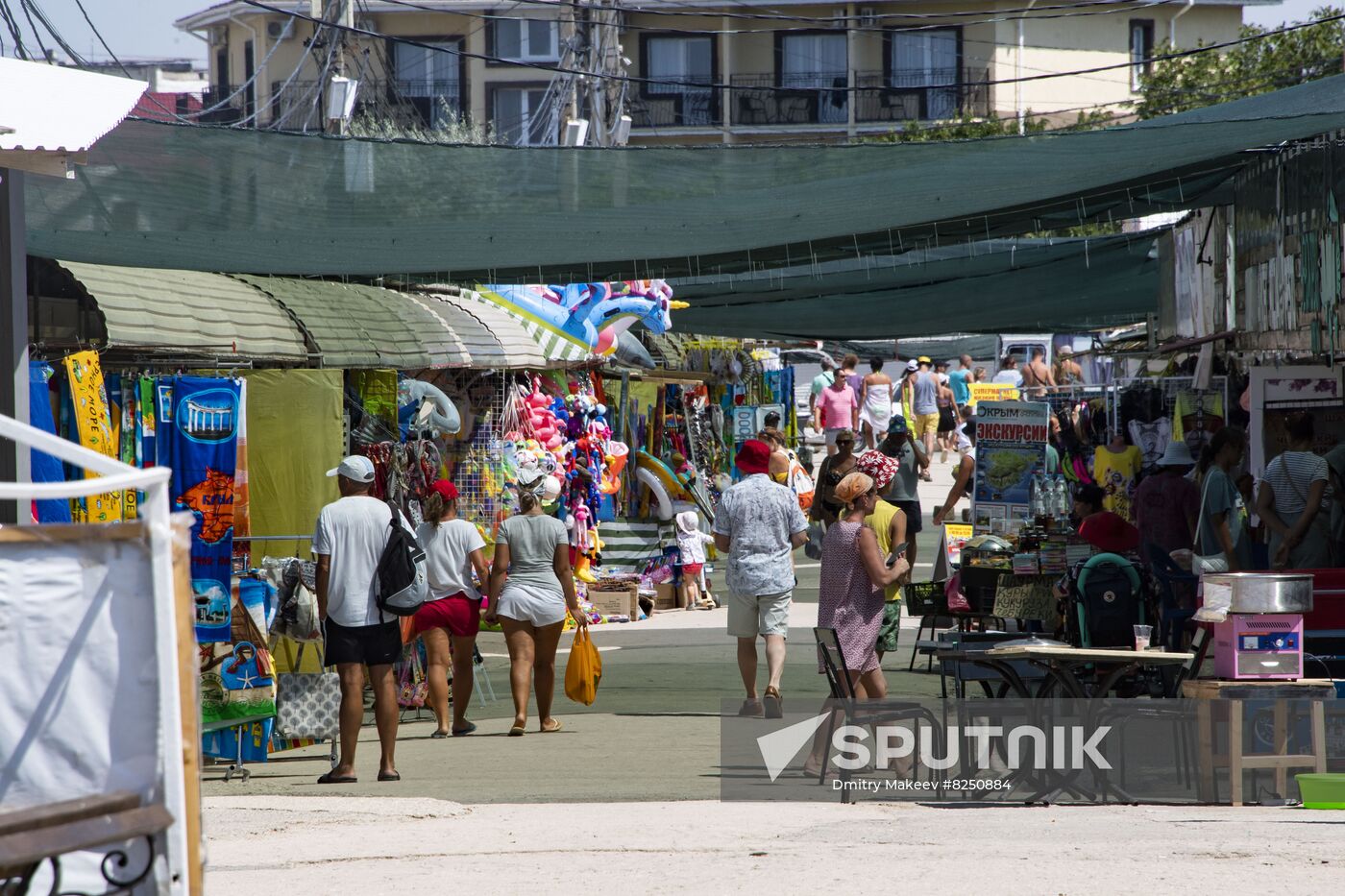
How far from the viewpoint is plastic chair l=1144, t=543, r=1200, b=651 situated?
9859mm

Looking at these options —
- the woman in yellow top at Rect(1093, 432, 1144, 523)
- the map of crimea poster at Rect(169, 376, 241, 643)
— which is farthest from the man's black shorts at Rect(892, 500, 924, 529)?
the map of crimea poster at Rect(169, 376, 241, 643)

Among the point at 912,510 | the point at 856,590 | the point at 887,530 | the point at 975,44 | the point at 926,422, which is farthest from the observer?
the point at 975,44

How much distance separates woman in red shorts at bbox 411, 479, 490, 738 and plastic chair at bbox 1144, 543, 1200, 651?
3.99 meters

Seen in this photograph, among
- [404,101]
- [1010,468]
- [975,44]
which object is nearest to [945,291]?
[1010,468]

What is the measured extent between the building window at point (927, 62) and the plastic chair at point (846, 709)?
48714 millimetres

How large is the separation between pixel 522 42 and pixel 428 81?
12.0 feet

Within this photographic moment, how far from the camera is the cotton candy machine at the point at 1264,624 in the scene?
7602 mm

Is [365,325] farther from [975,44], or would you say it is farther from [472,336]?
[975,44]

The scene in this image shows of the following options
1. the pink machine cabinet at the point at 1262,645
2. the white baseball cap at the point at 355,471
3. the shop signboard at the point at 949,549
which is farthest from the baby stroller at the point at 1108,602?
the shop signboard at the point at 949,549

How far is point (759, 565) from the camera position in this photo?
32.8 feet

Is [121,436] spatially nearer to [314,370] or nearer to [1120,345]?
[314,370]

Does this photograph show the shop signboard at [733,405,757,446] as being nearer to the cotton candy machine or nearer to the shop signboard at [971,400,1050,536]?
the shop signboard at [971,400,1050,536]

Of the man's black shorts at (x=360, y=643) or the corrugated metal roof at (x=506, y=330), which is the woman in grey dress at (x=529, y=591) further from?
the corrugated metal roof at (x=506, y=330)

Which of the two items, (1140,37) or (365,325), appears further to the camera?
(1140,37)
